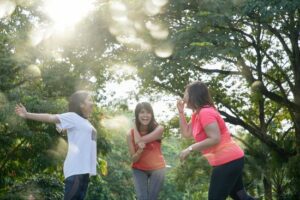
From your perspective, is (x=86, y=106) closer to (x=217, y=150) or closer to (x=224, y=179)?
(x=217, y=150)

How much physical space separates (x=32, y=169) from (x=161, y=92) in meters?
7.35

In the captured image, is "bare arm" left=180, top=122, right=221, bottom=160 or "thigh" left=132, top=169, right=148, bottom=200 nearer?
"bare arm" left=180, top=122, right=221, bottom=160

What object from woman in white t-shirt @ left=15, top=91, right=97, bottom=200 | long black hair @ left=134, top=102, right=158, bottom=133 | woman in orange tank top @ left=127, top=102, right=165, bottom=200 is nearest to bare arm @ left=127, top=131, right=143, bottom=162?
woman in orange tank top @ left=127, top=102, right=165, bottom=200

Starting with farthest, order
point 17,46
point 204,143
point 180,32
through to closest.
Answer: point 17,46
point 180,32
point 204,143

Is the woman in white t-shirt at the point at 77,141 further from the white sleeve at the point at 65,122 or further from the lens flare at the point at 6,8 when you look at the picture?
the lens flare at the point at 6,8

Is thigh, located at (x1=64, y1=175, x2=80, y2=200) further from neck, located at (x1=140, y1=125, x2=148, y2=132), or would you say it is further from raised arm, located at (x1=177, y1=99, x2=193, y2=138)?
raised arm, located at (x1=177, y1=99, x2=193, y2=138)

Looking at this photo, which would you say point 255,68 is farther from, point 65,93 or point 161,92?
point 65,93

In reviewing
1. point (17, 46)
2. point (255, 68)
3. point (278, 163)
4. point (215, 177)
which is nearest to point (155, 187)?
point (215, 177)

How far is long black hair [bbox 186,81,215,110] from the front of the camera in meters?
4.76

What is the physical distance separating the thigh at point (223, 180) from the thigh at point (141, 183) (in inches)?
55.6

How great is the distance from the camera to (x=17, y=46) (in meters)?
14.5

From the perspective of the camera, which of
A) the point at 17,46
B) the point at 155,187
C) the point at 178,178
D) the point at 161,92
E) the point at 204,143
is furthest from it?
the point at 178,178

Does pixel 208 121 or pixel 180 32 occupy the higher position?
pixel 180 32

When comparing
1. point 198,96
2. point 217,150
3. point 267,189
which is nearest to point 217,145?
point 217,150
